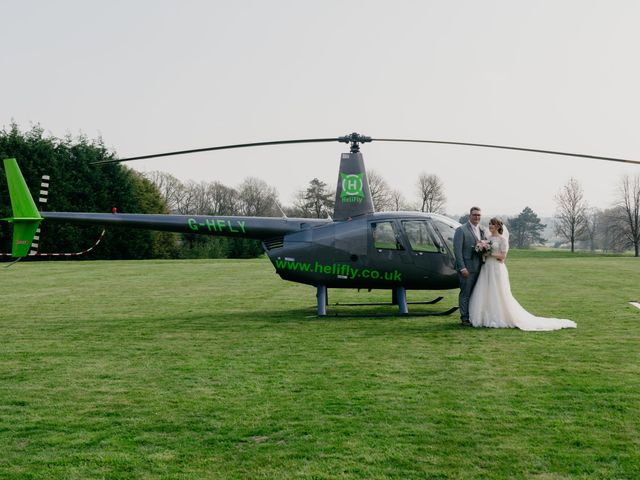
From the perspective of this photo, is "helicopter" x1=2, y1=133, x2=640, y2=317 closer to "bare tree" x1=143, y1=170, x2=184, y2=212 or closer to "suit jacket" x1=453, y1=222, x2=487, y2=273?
"suit jacket" x1=453, y1=222, x2=487, y2=273

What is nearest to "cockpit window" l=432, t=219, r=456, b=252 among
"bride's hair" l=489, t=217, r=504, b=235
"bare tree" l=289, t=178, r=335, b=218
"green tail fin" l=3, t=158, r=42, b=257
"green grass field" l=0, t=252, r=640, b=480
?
"bride's hair" l=489, t=217, r=504, b=235

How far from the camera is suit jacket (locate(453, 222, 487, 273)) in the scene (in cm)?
962

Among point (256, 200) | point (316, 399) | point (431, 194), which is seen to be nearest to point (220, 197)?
point (256, 200)

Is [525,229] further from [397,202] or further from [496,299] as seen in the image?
[496,299]

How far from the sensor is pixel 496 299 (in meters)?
9.46

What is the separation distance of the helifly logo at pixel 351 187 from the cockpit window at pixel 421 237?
117 centimetres

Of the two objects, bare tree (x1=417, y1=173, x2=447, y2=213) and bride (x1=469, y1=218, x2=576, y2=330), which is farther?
bare tree (x1=417, y1=173, x2=447, y2=213)

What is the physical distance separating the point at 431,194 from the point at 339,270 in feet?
207

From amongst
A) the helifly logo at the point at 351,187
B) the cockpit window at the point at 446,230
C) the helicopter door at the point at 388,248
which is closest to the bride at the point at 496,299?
the cockpit window at the point at 446,230

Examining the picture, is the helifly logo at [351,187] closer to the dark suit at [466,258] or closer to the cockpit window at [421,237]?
the cockpit window at [421,237]

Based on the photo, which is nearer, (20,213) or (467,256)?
(467,256)

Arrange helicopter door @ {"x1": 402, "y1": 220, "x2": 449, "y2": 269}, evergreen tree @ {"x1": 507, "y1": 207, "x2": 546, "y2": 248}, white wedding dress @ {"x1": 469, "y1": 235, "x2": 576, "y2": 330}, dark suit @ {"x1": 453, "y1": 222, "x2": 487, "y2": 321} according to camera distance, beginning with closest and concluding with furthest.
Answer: white wedding dress @ {"x1": 469, "y1": 235, "x2": 576, "y2": 330}, dark suit @ {"x1": 453, "y1": 222, "x2": 487, "y2": 321}, helicopter door @ {"x1": 402, "y1": 220, "x2": 449, "y2": 269}, evergreen tree @ {"x1": 507, "y1": 207, "x2": 546, "y2": 248}

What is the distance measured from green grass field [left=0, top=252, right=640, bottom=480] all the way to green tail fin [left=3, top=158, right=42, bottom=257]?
1441 millimetres

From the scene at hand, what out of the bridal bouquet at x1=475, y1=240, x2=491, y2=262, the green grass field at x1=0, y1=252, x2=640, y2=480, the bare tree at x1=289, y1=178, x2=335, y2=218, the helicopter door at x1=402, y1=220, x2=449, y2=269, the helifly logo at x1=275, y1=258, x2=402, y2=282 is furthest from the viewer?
the bare tree at x1=289, y1=178, x2=335, y2=218
